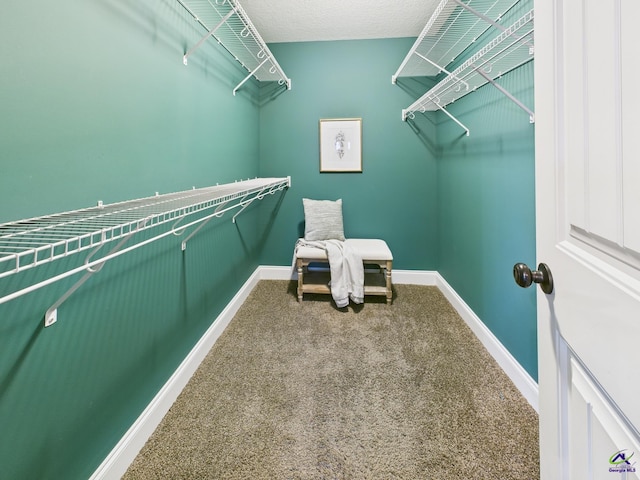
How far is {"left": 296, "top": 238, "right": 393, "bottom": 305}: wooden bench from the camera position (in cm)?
262

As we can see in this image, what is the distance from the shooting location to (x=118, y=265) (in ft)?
3.82

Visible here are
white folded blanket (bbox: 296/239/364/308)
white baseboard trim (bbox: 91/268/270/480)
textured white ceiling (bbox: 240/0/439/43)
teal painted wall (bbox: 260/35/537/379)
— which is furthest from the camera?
teal painted wall (bbox: 260/35/537/379)

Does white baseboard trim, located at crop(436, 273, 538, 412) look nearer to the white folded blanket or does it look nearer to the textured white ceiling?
the white folded blanket

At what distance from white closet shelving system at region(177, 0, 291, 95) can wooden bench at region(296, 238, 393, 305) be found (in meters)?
1.45

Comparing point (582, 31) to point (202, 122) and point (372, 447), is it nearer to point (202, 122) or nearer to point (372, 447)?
point (372, 447)

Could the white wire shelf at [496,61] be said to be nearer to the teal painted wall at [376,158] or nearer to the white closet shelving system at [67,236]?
the teal painted wall at [376,158]

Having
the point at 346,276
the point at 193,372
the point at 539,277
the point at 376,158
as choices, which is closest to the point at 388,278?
the point at 346,276

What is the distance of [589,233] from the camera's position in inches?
20.1

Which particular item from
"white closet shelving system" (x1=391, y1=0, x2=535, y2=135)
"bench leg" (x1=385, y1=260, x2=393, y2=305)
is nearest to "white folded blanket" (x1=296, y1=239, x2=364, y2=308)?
"bench leg" (x1=385, y1=260, x2=393, y2=305)

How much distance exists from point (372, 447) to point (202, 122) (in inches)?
75.4

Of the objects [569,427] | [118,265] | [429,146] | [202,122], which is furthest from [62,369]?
[429,146]

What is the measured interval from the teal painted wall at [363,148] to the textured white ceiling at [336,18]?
0.12m

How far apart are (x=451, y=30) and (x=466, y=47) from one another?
8.4 inches

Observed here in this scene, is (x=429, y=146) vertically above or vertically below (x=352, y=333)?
above
